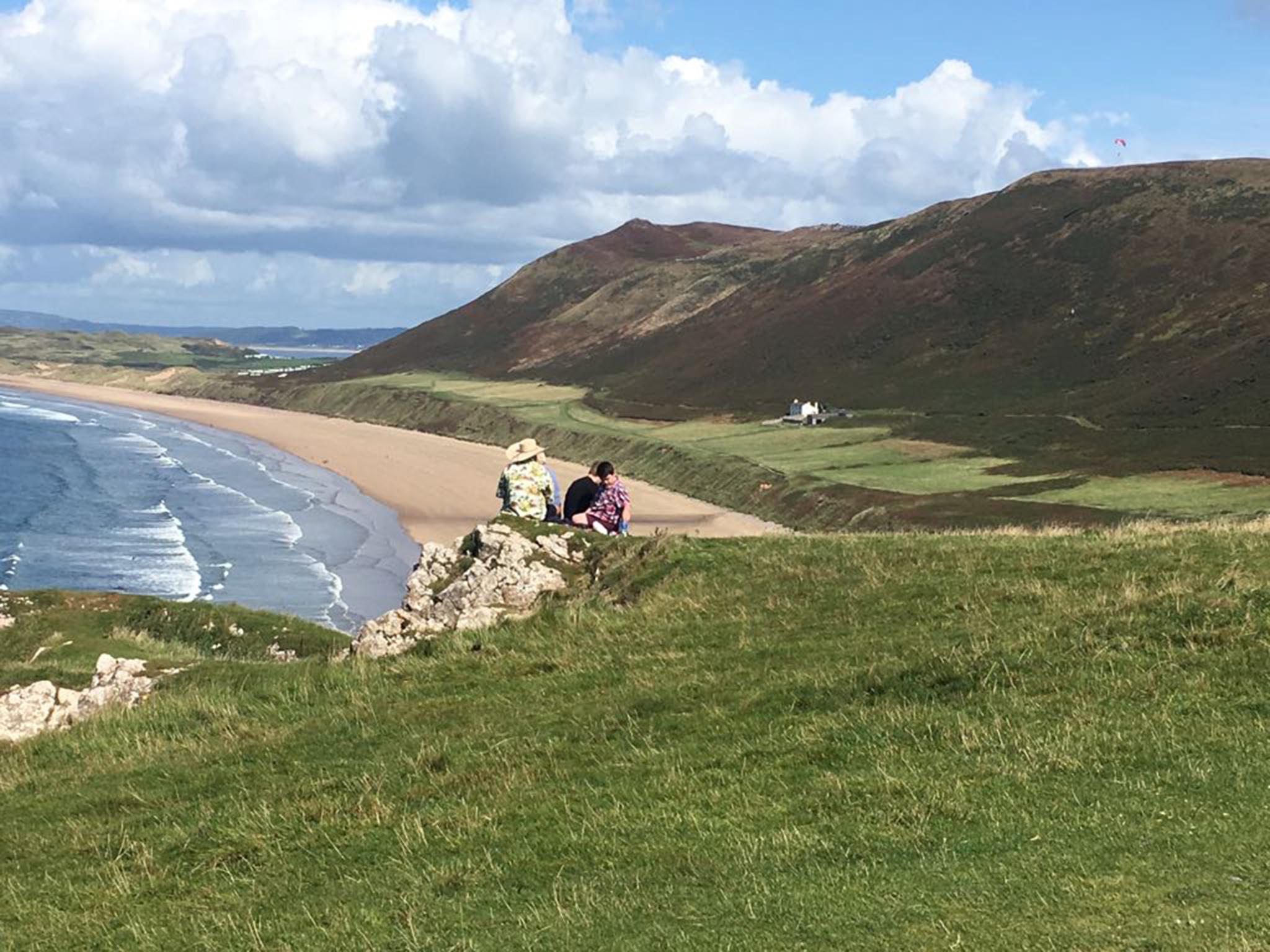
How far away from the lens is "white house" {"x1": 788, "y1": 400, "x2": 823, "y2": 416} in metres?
119

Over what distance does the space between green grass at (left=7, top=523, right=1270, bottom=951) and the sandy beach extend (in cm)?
3711

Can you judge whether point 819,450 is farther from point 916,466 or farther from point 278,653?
point 278,653

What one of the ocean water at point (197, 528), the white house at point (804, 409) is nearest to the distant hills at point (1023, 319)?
the white house at point (804, 409)

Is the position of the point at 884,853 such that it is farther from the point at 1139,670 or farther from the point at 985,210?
the point at 985,210

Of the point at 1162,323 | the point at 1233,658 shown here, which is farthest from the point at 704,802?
the point at 1162,323

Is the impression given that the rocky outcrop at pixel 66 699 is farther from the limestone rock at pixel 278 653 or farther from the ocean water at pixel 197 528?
the ocean water at pixel 197 528

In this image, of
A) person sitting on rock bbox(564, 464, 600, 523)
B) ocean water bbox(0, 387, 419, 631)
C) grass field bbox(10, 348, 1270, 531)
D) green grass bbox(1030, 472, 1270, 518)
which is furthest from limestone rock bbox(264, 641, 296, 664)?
green grass bbox(1030, 472, 1270, 518)

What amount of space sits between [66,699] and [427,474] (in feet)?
295

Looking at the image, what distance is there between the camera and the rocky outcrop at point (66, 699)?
19.5m

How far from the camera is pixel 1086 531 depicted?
2392 cm

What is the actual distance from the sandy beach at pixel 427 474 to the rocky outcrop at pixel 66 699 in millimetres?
34104

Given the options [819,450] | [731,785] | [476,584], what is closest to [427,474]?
[819,450]

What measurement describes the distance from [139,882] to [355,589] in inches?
1922

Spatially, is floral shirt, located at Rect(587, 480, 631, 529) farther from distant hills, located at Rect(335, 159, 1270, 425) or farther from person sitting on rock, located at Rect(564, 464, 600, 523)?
distant hills, located at Rect(335, 159, 1270, 425)
